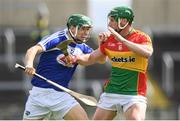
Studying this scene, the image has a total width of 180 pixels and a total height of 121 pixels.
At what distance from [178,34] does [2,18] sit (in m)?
3.95

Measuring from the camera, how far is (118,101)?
31.0 ft

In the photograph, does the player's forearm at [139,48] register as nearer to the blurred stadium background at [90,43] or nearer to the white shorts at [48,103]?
the white shorts at [48,103]

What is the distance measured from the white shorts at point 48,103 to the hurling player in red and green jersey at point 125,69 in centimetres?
40

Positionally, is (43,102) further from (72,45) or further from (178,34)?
(178,34)

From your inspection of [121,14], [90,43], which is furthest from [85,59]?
[90,43]

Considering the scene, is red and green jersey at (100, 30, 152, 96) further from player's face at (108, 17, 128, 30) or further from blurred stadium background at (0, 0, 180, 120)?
blurred stadium background at (0, 0, 180, 120)

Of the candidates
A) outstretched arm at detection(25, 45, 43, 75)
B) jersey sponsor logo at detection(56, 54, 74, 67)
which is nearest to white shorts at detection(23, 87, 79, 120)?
jersey sponsor logo at detection(56, 54, 74, 67)

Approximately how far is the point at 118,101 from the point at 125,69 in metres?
0.35

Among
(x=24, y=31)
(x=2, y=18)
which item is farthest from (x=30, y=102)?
(x=2, y=18)

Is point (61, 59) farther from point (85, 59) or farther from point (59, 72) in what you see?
point (85, 59)

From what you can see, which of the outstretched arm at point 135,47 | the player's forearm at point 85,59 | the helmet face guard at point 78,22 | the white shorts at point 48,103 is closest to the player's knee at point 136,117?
the outstretched arm at point 135,47

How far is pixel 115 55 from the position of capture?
9.44 metres

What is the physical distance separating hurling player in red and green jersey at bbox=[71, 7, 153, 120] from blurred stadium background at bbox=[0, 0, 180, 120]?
5896mm

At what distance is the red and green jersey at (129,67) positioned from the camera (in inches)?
368
